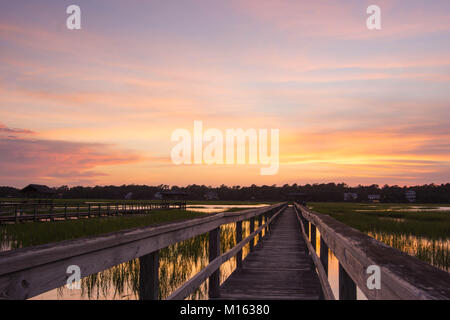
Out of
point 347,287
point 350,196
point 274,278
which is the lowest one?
point 350,196

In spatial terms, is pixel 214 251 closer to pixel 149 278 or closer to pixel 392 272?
pixel 149 278

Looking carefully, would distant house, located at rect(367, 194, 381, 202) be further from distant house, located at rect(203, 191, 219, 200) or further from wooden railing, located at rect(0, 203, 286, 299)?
wooden railing, located at rect(0, 203, 286, 299)

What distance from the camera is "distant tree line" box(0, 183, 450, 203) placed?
431ft

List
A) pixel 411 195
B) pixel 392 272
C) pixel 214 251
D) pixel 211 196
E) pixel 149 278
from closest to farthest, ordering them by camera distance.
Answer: pixel 392 272
pixel 149 278
pixel 214 251
pixel 411 195
pixel 211 196

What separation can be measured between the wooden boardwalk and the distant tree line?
106 meters

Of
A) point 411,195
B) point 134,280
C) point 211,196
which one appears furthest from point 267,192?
point 134,280

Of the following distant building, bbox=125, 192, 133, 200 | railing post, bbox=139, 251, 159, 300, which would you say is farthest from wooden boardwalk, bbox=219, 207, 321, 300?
distant building, bbox=125, 192, 133, 200

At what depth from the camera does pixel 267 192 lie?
159 m

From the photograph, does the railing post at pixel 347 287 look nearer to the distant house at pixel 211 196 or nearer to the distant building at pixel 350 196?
the distant building at pixel 350 196

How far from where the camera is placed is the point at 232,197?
16225cm

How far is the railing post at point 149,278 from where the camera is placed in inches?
95.3

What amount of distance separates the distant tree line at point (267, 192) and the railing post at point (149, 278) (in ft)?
368

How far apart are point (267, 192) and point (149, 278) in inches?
6253
